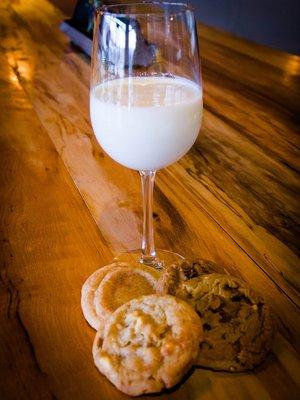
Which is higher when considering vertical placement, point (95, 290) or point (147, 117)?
point (147, 117)

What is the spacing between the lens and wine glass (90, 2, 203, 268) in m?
0.55

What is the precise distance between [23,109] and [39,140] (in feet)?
0.74

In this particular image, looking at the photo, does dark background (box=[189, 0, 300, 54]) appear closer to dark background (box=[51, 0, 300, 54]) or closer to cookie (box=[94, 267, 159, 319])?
dark background (box=[51, 0, 300, 54])

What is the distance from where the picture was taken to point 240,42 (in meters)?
2.21

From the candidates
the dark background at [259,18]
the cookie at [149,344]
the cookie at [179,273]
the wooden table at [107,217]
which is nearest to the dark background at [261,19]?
the dark background at [259,18]

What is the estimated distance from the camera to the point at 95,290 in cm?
56

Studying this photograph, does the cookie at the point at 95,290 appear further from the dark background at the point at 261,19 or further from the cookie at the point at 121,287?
the dark background at the point at 261,19

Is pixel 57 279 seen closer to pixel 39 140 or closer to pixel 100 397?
pixel 100 397

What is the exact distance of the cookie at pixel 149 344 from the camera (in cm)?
41

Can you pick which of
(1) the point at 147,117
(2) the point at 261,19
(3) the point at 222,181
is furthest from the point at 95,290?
(2) the point at 261,19

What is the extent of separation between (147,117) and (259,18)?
→ 295 cm

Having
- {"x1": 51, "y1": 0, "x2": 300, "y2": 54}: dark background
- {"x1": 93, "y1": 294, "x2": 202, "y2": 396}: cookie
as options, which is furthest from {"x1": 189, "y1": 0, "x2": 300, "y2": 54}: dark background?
{"x1": 93, "y1": 294, "x2": 202, "y2": 396}: cookie

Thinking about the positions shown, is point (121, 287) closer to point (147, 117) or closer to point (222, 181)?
point (147, 117)

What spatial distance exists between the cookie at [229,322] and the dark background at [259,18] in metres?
2.70
